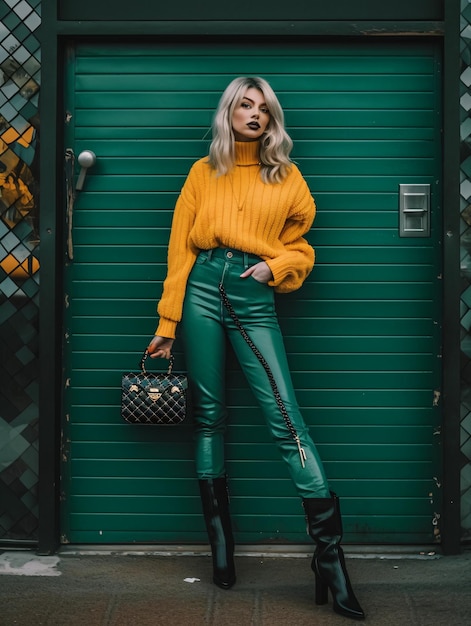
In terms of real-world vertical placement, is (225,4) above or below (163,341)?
above

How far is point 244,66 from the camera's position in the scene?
4730 millimetres

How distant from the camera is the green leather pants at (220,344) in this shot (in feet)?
13.7

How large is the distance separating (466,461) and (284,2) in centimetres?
260

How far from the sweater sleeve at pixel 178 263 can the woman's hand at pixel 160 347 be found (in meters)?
0.03

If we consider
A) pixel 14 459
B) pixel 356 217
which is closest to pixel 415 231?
pixel 356 217

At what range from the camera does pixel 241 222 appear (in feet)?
13.8

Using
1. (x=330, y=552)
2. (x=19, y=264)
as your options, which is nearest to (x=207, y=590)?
(x=330, y=552)

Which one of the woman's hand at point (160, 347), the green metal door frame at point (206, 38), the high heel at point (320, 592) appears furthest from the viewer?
the green metal door frame at point (206, 38)

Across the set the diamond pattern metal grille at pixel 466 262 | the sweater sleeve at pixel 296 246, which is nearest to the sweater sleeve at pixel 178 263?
the sweater sleeve at pixel 296 246

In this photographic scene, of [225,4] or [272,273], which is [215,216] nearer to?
[272,273]

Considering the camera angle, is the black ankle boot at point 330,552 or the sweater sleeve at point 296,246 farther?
the sweater sleeve at point 296,246

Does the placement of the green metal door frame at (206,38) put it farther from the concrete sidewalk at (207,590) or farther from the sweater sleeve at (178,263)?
the sweater sleeve at (178,263)

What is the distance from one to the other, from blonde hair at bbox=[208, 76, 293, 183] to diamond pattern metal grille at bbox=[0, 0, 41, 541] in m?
1.08

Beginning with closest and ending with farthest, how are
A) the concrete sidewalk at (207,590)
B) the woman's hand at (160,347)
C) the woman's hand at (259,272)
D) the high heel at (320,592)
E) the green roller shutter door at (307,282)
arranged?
the concrete sidewalk at (207,590)
the high heel at (320,592)
the woman's hand at (259,272)
the woman's hand at (160,347)
the green roller shutter door at (307,282)
